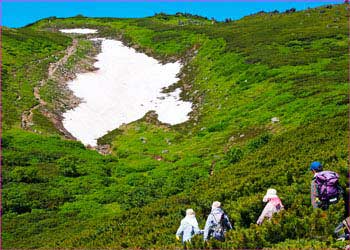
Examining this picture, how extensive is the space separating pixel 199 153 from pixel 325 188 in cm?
2029

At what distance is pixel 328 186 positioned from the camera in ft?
43.6

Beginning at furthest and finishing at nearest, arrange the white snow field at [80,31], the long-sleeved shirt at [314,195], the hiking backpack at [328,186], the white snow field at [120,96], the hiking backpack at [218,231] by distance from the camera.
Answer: the white snow field at [80,31] → the white snow field at [120,96] → the hiking backpack at [218,231] → the long-sleeved shirt at [314,195] → the hiking backpack at [328,186]

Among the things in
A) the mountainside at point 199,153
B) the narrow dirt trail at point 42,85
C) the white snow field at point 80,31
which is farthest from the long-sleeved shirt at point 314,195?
the white snow field at point 80,31

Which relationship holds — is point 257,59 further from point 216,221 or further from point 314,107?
point 216,221

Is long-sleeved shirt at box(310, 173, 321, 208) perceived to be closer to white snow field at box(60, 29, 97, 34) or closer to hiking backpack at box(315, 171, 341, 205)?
hiking backpack at box(315, 171, 341, 205)

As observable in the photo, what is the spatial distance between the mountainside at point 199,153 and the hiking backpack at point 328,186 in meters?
0.29

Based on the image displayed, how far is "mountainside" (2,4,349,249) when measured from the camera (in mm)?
18000

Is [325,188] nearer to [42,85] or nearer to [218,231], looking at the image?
[218,231]

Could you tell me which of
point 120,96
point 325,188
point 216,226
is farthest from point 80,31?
point 325,188

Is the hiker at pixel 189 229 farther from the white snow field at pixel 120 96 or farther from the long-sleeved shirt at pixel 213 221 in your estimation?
the white snow field at pixel 120 96

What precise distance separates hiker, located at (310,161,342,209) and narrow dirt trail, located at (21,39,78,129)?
30.6 metres

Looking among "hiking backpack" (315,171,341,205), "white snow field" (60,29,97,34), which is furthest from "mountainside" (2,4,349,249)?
"white snow field" (60,29,97,34)

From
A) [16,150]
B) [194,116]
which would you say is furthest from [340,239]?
[194,116]

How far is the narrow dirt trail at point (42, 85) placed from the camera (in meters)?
41.6
